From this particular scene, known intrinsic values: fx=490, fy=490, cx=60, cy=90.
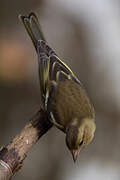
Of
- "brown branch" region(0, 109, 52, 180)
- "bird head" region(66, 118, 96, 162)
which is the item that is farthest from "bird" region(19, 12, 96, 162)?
"brown branch" region(0, 109, 52, 180)

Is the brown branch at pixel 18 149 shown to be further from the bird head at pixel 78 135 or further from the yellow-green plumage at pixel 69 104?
the yellow-green plumage at pixel 69 104

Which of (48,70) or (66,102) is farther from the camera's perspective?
(48,70)

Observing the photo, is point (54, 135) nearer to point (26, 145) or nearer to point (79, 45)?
point (79, 45)

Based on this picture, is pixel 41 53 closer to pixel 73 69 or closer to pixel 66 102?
pixel 66 102

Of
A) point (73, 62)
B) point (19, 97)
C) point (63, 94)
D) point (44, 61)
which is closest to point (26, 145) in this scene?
point (63, 94)

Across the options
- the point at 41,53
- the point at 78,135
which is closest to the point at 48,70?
the point at 41,53

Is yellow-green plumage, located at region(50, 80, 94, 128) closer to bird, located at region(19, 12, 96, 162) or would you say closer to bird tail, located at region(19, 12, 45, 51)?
bird, located at region(19, 12, 96, 162)

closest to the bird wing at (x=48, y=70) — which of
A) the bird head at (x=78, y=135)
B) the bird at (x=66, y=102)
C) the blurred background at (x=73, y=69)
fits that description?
the bird at (x=66, y=102)
